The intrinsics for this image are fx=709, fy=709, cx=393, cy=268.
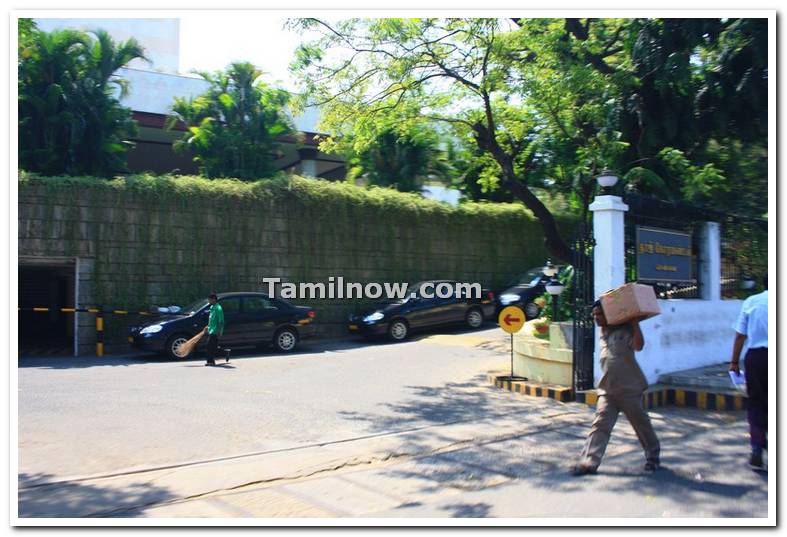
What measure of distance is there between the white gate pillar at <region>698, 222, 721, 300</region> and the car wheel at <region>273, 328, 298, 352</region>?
28.5 feet

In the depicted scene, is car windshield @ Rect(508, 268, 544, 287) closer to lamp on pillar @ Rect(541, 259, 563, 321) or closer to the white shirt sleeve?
lamp on pillar @ Rect(541, 259, 563, 321)

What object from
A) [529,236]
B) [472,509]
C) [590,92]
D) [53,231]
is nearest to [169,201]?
[53,231]

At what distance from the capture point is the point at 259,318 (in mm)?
15578

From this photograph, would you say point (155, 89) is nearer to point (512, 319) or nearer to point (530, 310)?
point (530, 310)

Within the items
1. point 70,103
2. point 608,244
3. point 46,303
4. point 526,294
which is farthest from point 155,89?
point 608,244

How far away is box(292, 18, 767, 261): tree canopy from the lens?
11766 mm

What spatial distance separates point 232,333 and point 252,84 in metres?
10.4

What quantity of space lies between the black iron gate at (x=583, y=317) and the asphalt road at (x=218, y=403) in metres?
1.54

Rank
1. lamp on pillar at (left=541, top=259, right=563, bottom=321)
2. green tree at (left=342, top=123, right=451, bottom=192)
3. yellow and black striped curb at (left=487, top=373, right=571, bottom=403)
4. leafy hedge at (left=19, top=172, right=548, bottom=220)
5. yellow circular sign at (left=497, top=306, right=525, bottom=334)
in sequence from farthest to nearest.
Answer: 1. green tree at (left=342, top=123, right=451, bottom=192)
2. leafy hedge at (left=19, top=172, right=548, bottom=220)
3. yellow circular sign at (left=497, top=306, right=525, bottom=334)
4. lamp on pillar at (left=541, top=259, right=563, bottom=321)
5. yellow and black striped curb at (left=487, top=373, right=571, bottom=403)

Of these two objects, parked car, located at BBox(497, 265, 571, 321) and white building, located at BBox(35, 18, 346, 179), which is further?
white building, located at BBox(35, 18, 346, 179)

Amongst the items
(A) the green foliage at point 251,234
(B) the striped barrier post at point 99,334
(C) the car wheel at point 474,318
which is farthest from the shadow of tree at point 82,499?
(C) the car wheel at point 474,318

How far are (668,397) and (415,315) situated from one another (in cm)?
886

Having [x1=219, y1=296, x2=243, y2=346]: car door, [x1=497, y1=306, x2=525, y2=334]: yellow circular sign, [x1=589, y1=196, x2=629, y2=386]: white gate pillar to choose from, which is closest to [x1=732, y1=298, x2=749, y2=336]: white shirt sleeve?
[x1=589, y1=196, x2=629, y2=386]: white gate pillar
